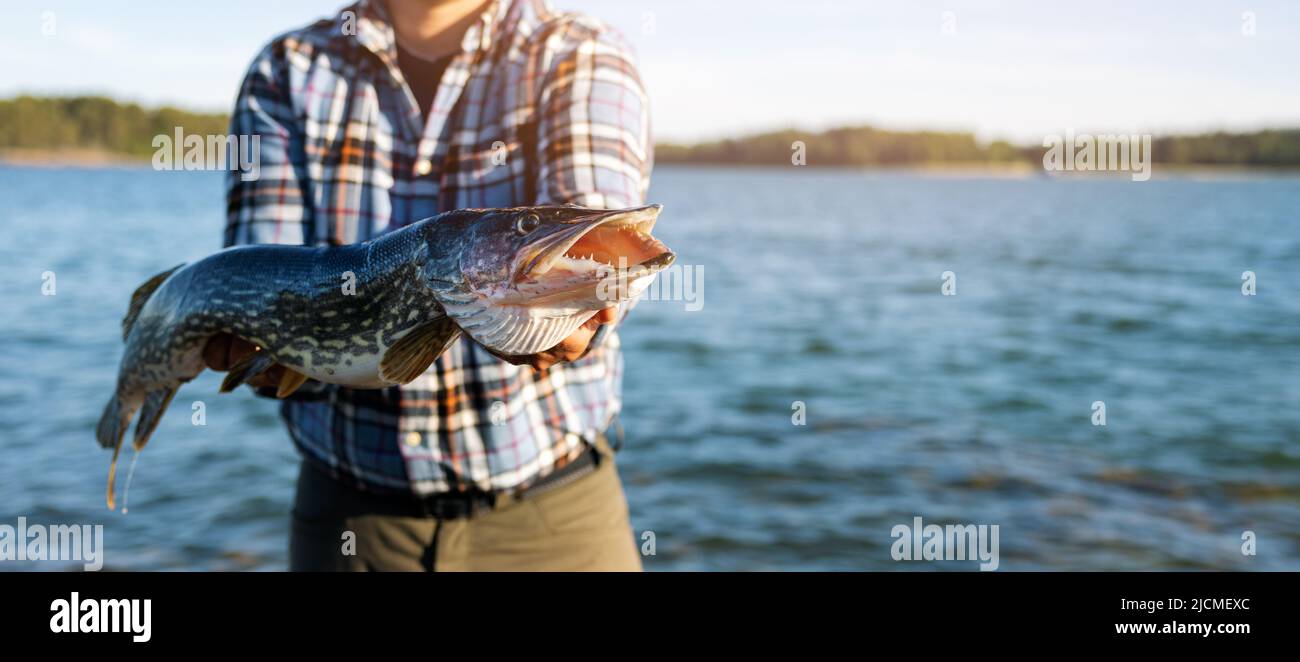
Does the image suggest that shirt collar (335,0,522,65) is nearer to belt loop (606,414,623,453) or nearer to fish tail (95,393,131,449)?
belt loop (606,414,623,453)

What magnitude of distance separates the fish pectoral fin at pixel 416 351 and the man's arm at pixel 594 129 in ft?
1.60

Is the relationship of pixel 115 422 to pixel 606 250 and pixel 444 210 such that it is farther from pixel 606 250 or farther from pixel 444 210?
pixel 606 250

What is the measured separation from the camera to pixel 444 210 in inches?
136

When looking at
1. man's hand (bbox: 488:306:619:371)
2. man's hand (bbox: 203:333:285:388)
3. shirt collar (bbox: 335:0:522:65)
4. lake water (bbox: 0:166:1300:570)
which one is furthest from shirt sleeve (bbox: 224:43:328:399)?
lake water (bbox: 0:166:1300:570)

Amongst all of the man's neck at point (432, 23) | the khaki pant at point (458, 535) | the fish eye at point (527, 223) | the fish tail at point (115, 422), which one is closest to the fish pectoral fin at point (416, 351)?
the fish eye at point (527, 223)

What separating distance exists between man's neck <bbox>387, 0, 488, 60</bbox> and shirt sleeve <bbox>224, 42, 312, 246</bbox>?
1.43 ft

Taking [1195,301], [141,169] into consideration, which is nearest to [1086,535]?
[1195,301]

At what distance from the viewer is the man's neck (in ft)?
11.7

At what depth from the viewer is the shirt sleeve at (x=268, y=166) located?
3.51 meters

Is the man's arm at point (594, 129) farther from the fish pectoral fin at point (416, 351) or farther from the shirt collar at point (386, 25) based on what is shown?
the fish pectoral fin at point (416, 351)

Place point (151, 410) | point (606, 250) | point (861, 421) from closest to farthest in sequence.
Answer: point (606, 250) < point (151, 410) < point (861, 421)

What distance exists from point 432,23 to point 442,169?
564 millimetres

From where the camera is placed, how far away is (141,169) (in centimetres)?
10550

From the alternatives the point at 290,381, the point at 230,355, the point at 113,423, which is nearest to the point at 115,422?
the point at 113,423
